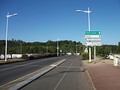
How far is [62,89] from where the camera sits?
521 inches

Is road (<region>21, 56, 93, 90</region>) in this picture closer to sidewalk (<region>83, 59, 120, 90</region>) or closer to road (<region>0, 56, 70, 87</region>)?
sidewalk (<region>83, 59, 120, 90</region>)

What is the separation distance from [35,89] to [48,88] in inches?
28.0

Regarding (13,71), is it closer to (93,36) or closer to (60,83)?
(60,83)

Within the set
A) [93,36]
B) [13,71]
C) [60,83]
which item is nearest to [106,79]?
[60,83]

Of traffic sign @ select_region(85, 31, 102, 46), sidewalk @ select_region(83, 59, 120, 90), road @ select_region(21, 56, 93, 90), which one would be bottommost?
road @ select_region(21, 56, 93, 90)

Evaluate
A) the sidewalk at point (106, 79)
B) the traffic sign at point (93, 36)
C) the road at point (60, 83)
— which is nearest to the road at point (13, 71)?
the road at point (60, 83)

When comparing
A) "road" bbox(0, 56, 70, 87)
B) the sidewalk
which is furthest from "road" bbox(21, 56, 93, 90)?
"road" bbox(0, 56, 70, 87)

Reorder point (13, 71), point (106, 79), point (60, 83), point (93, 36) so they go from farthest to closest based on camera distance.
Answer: point (93, 36), point (13, 71), point (106, 79), point (60, 83)

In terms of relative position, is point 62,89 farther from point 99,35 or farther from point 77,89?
point 99,35

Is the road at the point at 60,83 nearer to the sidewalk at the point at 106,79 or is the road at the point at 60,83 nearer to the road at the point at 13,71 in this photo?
the sidewalk at the point at 106,79

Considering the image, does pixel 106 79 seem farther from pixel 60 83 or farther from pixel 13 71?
pixel 13 71

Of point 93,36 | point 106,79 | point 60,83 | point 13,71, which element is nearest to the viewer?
point 60,83

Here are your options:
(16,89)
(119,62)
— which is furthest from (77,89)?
(119,62)

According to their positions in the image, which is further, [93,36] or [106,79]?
[93,36]
